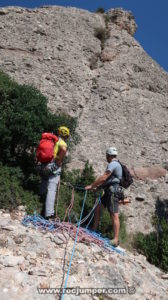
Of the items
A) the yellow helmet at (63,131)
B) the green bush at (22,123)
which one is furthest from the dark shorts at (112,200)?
the green bush at (22,123)

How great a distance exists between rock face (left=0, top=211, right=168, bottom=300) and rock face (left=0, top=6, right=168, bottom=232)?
2.88m

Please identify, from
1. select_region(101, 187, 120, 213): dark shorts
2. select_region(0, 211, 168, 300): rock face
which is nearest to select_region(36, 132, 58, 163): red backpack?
select_region(0, 211, 168, 300): rock face

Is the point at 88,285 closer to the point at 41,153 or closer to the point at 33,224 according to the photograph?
the point at 33,224

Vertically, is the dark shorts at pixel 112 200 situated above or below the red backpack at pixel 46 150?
below

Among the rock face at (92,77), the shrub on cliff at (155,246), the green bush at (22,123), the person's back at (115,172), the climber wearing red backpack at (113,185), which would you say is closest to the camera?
the climber wearing red backpack at (113,185)

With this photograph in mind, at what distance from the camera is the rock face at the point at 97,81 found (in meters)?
10.2

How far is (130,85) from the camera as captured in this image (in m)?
13.9

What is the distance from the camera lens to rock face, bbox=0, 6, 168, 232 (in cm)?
1016

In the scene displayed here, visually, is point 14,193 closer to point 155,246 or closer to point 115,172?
point 115,172

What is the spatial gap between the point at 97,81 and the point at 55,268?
422 inches

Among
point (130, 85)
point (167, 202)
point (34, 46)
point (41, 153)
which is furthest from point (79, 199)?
point (34, 46)

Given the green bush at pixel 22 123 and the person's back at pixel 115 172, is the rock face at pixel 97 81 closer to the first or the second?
the green bush at pixel 22 123

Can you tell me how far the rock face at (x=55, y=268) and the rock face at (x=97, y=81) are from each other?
9.44 ft

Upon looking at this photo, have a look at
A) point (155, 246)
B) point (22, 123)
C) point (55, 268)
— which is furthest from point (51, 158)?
point (155, 246)
